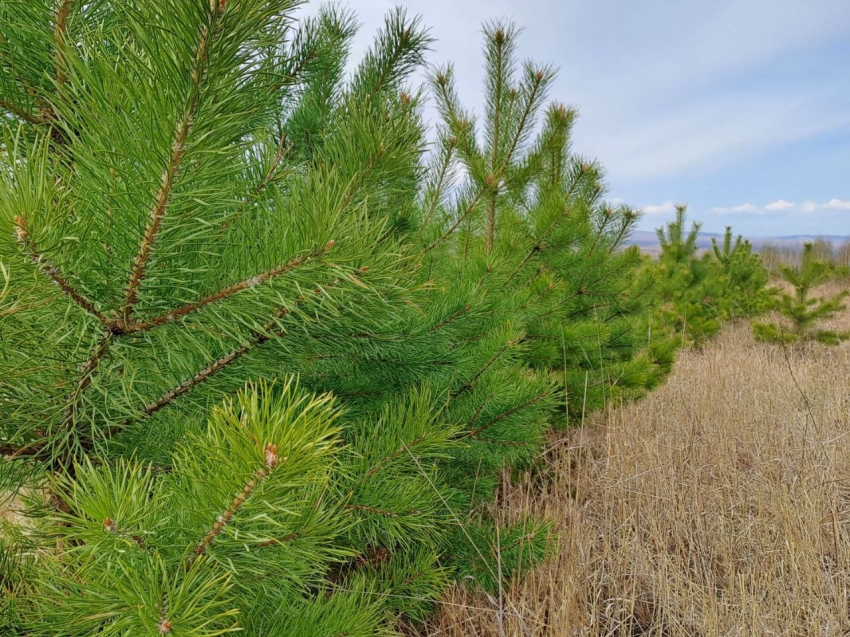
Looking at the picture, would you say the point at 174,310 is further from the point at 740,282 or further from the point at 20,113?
the point at 740,282

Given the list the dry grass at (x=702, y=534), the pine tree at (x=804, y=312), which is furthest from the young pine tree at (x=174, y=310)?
the pine tree at (x=804, y=312)

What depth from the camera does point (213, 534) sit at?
0.51m

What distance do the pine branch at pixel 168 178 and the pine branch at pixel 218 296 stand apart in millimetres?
14

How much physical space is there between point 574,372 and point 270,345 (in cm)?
226

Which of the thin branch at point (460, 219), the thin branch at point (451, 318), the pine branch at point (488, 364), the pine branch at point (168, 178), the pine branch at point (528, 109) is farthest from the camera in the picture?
the pine branch at point (528, 109)

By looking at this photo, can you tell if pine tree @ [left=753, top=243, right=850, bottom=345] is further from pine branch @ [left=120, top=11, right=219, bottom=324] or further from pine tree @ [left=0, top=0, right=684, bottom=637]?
pine branch @ [left=120, top=11, right=219, bottom=324]

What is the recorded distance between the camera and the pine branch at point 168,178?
16.5 inches

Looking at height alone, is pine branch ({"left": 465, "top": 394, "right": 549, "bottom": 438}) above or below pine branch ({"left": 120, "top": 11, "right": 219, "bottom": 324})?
below

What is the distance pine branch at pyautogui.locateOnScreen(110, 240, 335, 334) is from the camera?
586 millimetres

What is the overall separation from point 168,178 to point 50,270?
168 millimetres

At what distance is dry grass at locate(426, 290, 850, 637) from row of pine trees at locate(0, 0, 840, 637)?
218 millimetres

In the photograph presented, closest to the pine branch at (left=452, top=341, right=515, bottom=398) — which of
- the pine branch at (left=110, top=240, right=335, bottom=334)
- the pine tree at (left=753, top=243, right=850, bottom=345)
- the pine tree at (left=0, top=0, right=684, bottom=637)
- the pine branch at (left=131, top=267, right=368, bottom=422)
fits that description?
the pine tree at (left=0, top=0, right=684, bottom=637)

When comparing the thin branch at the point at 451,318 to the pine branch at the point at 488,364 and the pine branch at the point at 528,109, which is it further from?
the pine branch at the point at 528,109

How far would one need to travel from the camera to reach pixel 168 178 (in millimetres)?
496
